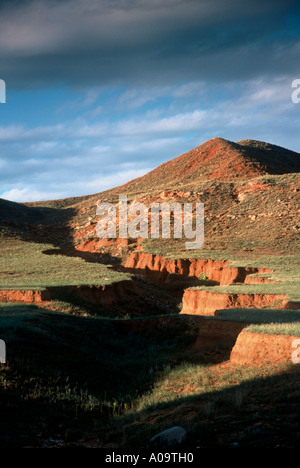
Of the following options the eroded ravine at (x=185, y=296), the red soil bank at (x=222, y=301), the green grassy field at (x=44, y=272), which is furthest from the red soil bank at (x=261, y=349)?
the green grassy field at (x=44, y=272)

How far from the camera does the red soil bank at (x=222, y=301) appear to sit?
23.1m

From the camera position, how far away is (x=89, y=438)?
367 inches

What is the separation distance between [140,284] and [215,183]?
34949mm

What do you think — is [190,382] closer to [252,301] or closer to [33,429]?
[33,429]

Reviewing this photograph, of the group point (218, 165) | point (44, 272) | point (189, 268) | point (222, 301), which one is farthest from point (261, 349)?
point (218, 165)

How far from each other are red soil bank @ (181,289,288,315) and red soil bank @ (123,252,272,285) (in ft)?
34.2

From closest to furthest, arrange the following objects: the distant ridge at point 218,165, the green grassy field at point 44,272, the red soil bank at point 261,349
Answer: the red soil bank at point 261,349
the green grassy field at point 44,272
the distant ridge at point 218,165

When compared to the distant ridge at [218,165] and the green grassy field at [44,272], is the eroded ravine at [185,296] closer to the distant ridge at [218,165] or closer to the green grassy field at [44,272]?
the green grassy field at [44,272]

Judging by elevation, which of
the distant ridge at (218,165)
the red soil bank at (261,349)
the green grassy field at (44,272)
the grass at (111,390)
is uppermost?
the distant ridge at (218,165)

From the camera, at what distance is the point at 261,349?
1350 cm

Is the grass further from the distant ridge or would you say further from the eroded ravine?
the distant ridge

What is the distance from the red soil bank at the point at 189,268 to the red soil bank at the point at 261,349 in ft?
70.3

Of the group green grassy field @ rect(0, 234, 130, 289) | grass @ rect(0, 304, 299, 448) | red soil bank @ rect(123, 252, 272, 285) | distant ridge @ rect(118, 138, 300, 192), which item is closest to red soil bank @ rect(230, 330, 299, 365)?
grass @ rect(0, 304, 299, 448)
